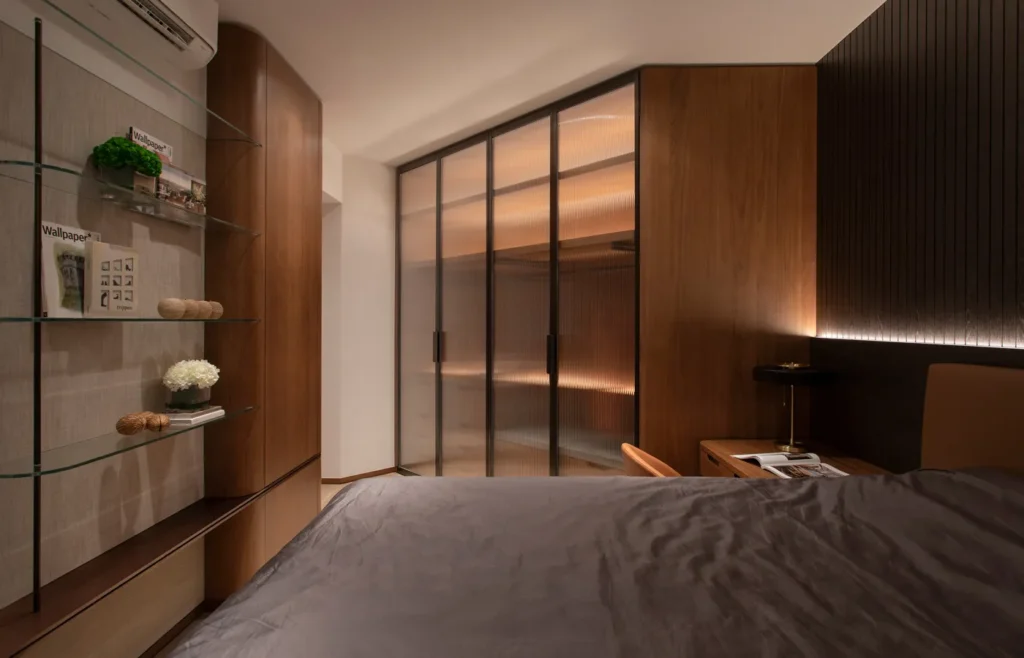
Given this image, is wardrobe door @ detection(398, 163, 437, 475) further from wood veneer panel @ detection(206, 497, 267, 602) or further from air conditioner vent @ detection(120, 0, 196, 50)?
air conditioner vent @ detection(120, 0, 196, 50)

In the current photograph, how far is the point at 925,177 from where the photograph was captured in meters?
1.80

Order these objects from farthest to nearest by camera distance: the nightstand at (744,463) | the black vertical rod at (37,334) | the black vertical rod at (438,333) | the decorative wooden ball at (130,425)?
the black vertical rod at (438,333)
the nightstand at (744,463)
the decorative wooden ball at (130,425)
the black vertical rod at (37,334)

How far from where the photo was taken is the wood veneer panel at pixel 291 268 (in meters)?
2.31

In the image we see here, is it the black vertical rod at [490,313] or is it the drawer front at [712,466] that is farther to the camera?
the black vertical rod at [490,313]

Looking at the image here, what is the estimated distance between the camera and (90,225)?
60.5 inches

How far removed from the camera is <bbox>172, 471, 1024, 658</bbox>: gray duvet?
0.71 metres

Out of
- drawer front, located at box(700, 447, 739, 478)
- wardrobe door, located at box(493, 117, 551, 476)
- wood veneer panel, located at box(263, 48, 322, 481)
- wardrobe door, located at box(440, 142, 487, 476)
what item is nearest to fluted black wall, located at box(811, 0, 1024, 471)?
drawer front, located at box(700, 447, 739, 478)

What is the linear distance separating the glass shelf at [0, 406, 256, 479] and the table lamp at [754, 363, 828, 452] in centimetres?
270

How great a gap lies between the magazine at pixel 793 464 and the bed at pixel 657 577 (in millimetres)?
750

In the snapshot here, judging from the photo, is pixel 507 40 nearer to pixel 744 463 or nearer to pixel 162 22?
pixel 162 22

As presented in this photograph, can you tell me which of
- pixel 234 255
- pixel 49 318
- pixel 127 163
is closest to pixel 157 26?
pixel 127 163

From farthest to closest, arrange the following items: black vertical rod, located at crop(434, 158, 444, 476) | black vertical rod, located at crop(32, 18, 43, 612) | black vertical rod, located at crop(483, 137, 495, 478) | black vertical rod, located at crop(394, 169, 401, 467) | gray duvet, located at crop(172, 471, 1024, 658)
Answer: black vertical rod, located at crop(394, 169, 401, 467) → black vertical rod, located at crop(434, 158, 444, 476) → black vertical rod, located at crop(483, 137, 495, 478) → black vertical rod, located at crop(32, 18, 43, 612) → gray duvet, located at crop(172, 471, 1024, 658)

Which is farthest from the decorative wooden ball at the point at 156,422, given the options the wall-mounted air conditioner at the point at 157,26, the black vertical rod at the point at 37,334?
the wall-mounted air conditioner at the point at 157,26

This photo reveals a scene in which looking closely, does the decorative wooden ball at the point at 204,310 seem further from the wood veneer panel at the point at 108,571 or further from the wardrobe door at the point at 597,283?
the wardrobe door at the point at 597,283
